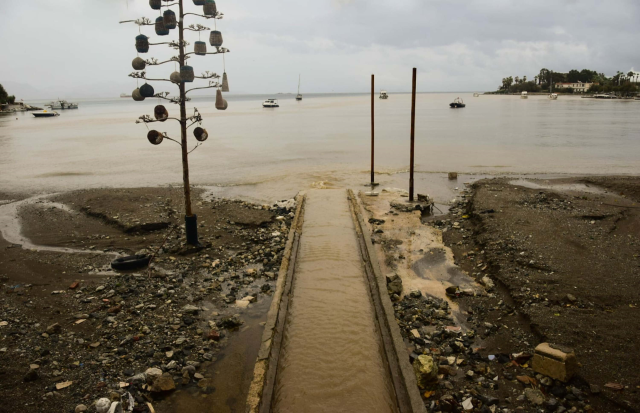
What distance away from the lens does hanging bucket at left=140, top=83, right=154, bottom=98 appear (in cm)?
765

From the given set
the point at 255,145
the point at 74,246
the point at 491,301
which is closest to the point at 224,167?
the point at 255,145

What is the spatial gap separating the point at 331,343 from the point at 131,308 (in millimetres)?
3242

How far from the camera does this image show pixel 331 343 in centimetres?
554

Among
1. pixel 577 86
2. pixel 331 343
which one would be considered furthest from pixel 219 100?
pixel 577 86

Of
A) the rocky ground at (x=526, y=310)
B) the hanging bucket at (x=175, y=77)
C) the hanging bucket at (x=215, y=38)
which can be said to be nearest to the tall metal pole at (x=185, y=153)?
the hanging bucket at (x=175, y=77)

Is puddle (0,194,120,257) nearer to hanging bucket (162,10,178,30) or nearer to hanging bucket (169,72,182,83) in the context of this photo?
hanging bucket (169,72,182,83)

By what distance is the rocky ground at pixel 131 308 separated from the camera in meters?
4.82

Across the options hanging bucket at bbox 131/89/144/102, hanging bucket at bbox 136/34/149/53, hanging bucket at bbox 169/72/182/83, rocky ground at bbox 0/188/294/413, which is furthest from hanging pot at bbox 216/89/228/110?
rocky ground at bbox 0/188/294/413

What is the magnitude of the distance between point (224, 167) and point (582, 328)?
66.8 ft

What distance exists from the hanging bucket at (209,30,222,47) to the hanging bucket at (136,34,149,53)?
1.18 metres

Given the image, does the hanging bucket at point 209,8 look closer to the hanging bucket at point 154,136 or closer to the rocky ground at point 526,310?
the hanging bucket at point 154,136

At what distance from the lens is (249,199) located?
50.9 feet

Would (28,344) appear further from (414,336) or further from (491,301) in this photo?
(491,301)

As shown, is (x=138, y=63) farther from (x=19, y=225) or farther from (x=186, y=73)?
(x=19, y=225)
